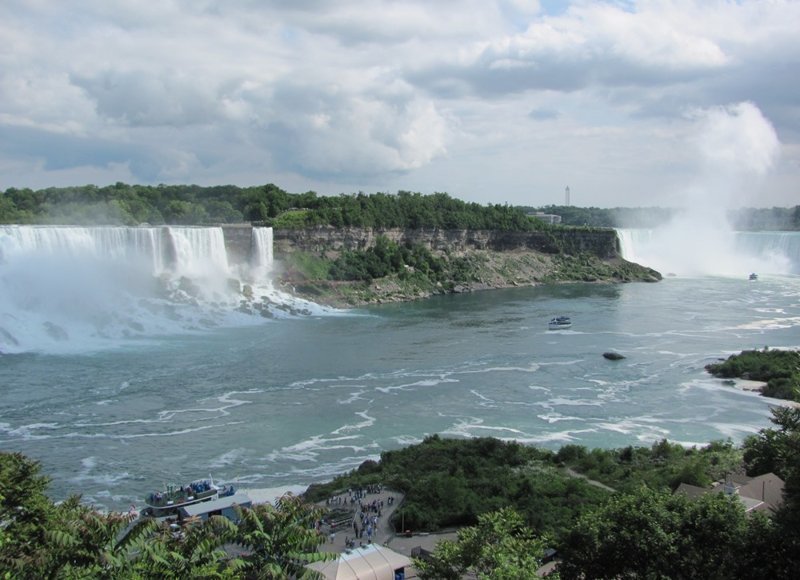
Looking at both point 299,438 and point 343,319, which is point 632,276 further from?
point 299,438

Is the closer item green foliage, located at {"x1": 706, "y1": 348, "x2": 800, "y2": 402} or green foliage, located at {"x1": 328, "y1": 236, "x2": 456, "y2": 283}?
green foliage, located at {"x1": 706, "y1": 348, "x2": 800, "y2": 402}

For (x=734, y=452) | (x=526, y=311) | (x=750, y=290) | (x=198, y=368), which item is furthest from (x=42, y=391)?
(x=750, y=290)

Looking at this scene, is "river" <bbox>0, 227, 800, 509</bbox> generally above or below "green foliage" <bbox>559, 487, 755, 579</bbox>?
below

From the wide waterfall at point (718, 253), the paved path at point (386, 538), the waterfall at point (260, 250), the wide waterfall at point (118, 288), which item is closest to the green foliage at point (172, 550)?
the paved path at point (386, 538)

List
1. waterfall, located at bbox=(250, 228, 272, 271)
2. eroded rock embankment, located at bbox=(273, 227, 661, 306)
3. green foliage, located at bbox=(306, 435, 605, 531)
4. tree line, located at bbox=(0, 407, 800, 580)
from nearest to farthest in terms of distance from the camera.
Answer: tree line, located at bbox=(0, 407, 800, 580), green foliage, located at bbox=(306, 435, 605, 531), waterfall, located at bbox=(250, 228, 272, 271), eroded rock embankment, located at bbox=(273, 227, 661, 306)

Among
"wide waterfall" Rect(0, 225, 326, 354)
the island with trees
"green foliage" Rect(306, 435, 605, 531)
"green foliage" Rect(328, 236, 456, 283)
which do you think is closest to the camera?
"green foliage" Rect(306, 435, 605, 531)

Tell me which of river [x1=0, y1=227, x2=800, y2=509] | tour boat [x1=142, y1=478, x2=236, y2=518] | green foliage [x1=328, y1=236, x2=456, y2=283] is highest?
green foliage [x1=328, y1=236, x2=456, y2=283]

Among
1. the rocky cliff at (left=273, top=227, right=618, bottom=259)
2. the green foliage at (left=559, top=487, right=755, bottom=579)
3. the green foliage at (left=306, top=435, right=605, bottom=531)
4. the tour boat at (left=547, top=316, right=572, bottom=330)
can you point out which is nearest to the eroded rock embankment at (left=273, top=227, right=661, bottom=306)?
the rocky cliff at (left=273, top=227, right=618, bottom=259)

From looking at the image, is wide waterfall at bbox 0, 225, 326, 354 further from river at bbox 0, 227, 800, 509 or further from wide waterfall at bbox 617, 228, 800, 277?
wide waterfall at bbox 617, 228, 800, 277
